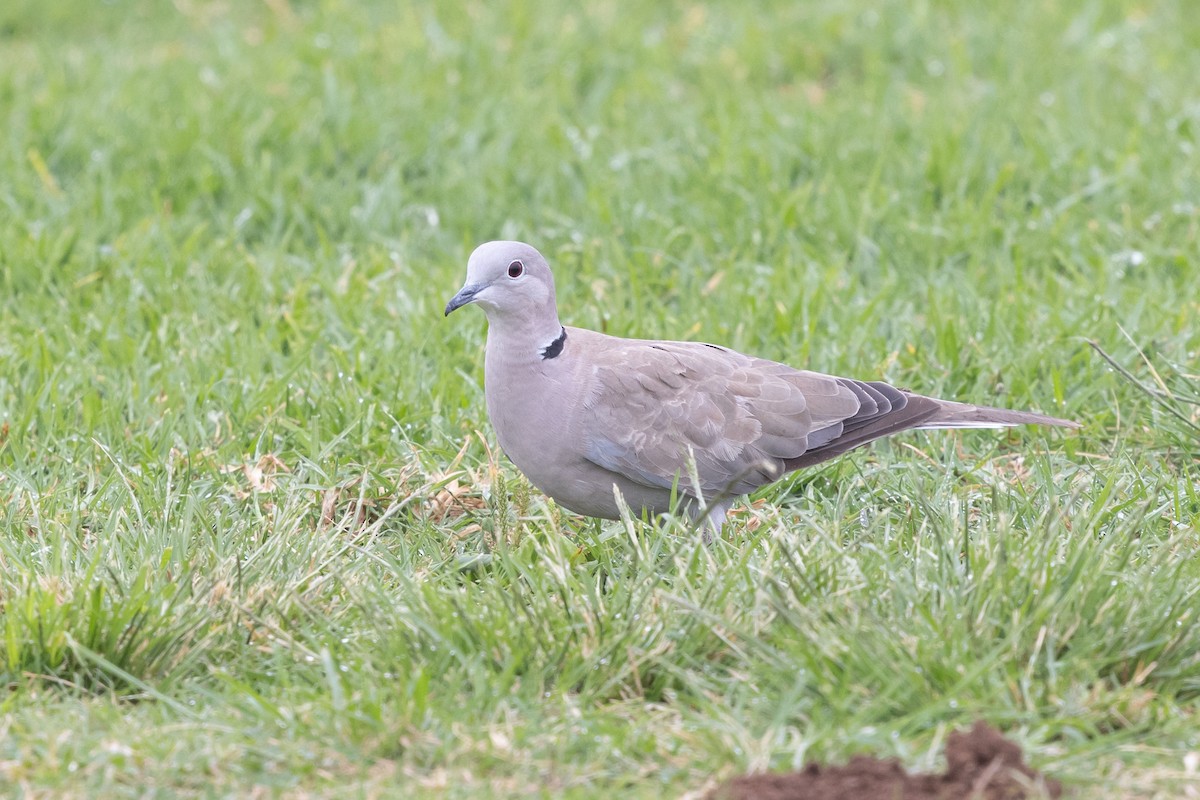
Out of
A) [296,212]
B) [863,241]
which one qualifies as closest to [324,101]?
[296,212]

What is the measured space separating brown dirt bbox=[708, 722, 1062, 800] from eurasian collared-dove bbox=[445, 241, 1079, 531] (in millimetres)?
1193

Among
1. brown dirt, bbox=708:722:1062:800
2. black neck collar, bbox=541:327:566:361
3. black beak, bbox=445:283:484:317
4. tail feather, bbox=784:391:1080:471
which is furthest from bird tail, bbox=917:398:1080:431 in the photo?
brown dirt, bbox=708:722:1062:800

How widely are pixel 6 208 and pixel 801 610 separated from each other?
4.62 m

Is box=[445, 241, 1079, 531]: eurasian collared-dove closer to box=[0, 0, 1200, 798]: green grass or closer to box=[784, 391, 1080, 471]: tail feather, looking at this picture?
box=[784, 391, 1080, 471]: tail feather

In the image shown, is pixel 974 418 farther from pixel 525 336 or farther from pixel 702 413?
pixel 525 336

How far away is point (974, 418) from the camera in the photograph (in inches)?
173

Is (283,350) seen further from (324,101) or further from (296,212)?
(324,101)

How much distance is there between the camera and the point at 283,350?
5656mm

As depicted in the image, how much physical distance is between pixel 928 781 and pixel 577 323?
3.03 m

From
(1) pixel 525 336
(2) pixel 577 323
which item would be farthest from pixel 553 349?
(2) pixel 577 323

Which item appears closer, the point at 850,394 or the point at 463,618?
the point at 463,618

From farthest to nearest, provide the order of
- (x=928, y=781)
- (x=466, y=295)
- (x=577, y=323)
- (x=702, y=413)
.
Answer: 1. (x=577, y=323)
2. (x=702, y=413)
3. (x=466, y=295)
4. (x=928, y=781)

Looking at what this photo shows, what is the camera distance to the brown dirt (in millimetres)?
2883

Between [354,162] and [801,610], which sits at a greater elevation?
[354,162]
